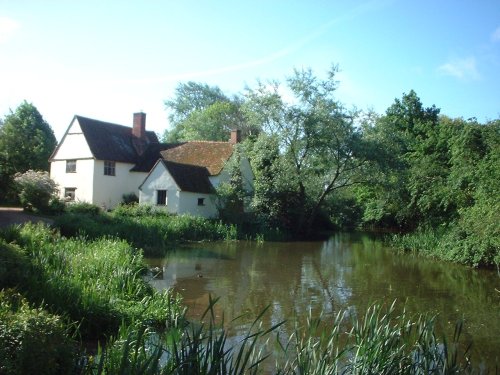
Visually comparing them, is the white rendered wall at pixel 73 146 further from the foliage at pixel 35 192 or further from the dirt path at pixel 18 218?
the dirt path at pixel 18 218

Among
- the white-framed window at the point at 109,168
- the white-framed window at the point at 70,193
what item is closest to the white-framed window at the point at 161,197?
the white-framed window at the point at 109,168

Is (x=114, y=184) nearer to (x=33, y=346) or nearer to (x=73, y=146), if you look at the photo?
(x=73, y=146)

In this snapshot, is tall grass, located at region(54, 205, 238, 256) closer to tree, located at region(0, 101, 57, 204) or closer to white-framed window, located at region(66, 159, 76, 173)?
white-framed window, located at region(66, 159, 76, 173)

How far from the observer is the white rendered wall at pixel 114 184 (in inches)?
1314

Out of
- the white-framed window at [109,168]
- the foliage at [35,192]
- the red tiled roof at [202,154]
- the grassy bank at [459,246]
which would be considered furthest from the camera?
the red tiled roof at [202,154]

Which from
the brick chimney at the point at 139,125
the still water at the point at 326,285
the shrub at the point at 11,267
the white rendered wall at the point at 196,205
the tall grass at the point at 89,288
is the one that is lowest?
the still water at the point at 326,285

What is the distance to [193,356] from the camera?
4.07m

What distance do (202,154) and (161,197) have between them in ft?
21.5

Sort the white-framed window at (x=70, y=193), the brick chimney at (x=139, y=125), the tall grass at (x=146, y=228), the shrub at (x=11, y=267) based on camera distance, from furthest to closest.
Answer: the brick chimney at (x=139, y=125)
the white-framed window at (x=70, y=193)
the tall grass at (x=146, y=228)
the shrub at (x=11, y=267)

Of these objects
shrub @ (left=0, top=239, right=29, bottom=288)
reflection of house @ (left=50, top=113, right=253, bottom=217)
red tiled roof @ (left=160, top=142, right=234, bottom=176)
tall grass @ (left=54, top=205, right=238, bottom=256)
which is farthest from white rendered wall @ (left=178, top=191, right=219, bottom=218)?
shrub @ (left=0, top=239, right=29, bottom=288)

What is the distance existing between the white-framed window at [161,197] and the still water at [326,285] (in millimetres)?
8623

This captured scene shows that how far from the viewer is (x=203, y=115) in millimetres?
56656

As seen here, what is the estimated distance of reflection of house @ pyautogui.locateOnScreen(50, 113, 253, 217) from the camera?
3200cm

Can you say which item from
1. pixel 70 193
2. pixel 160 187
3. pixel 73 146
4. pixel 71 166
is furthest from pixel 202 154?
pixel 70 193
